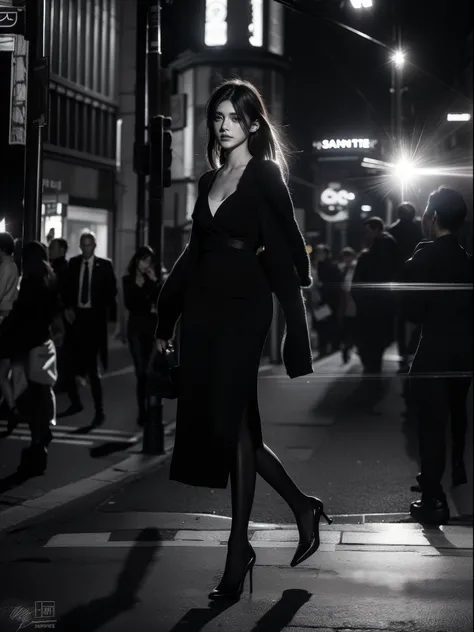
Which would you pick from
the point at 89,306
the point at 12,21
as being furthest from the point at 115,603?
the point at 89,306

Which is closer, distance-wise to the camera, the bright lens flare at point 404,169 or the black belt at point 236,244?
the black belt at point 236,244

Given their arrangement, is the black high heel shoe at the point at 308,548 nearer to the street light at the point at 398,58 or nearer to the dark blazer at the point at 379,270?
the street light at the point at 398,58

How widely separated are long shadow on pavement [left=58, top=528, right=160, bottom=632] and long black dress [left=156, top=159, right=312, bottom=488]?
58 centimetres

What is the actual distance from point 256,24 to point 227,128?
2.80 meters

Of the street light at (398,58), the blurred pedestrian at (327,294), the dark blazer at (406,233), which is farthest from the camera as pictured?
the blurred pedestrian at (327,294)

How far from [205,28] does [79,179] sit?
75 centimetres

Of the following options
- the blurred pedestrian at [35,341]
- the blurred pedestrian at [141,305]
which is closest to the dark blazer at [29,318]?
the blurred pedestrian at [35,341]

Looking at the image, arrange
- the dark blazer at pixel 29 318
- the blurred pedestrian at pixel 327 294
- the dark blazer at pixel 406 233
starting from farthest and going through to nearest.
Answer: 1. the blurred pedestrian at pixel 327 294
2. the dark blazer at pixel 406 233
3. the dark blazer at pixel 29 318

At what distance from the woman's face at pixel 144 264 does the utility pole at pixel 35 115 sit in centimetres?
370

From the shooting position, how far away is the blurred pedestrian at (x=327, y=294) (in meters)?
18.5

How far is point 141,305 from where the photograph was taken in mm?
8977

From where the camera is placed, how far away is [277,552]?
454 cm

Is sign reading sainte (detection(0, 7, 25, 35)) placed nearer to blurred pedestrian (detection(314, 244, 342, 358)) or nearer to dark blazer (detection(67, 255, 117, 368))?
dark blazer (detection(67, 255, 117, 368))

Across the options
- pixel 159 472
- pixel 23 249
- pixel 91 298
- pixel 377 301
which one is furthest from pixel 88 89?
pixel 377 301
